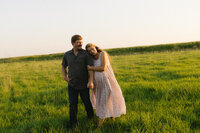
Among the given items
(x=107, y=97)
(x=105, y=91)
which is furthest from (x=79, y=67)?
(x=107, y=97)

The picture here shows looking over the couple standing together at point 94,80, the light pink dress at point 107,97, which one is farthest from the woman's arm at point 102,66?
the light pink dress at point 107,97

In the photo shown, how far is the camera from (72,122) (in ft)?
10.5

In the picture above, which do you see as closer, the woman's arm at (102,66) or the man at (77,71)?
the woman's arm at (102,66)

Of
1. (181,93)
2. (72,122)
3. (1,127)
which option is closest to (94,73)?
(72,122)

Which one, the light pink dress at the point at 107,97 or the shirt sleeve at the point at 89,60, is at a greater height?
the shirt sleeve at the point at 89,60

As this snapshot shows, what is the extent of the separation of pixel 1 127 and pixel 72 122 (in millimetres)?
1704

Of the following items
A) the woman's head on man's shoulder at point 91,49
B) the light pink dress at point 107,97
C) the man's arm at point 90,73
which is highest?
the woman's head on man's shoulder at point 91,49

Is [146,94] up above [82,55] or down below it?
below

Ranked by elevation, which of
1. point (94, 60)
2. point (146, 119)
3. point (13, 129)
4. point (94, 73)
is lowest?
point (13, 129)

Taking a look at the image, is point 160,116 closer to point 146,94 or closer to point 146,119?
point 146,119

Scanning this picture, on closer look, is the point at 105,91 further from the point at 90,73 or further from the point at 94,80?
the point at 90,73

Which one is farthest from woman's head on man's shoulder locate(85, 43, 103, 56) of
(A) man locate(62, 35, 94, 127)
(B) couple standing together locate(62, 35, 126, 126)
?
(A) man locate(62, 35, 94, 127)

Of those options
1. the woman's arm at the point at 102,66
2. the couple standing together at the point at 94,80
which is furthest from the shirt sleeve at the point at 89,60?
the woman's arm at the point at 102,66

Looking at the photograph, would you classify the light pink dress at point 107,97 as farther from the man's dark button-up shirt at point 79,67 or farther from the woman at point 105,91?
the man's dark button-up shirt at point 79,67
